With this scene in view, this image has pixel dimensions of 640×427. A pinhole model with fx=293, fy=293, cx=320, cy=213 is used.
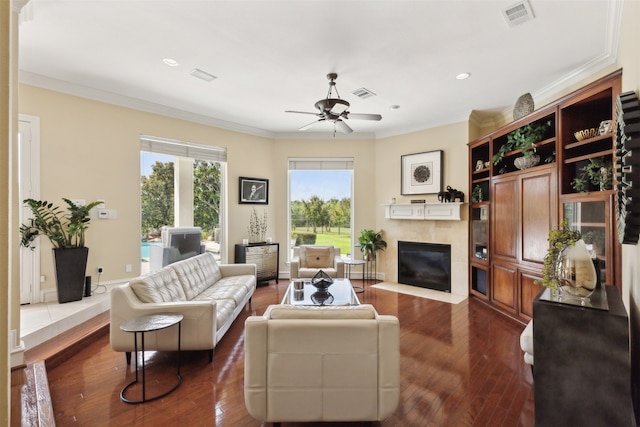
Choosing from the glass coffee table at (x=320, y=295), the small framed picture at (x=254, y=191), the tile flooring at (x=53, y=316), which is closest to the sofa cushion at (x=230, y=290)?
the glass coffee table at (x=320, y=295)

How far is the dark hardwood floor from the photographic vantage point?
6.77 ft

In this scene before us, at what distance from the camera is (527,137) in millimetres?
3717

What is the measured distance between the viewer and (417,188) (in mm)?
5727

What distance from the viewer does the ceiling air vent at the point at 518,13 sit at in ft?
8.01

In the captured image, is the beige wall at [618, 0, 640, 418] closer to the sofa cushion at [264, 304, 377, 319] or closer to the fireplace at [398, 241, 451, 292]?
the sofa cushion at [264, 304, 377, 319]

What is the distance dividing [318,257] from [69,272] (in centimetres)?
366

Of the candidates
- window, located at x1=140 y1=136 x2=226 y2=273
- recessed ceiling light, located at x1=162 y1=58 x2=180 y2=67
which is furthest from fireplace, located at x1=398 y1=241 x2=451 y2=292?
recessed ceiling light, located at x1=162 y1=58 x2=180 y2=67

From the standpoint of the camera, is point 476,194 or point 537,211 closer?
point 537,211

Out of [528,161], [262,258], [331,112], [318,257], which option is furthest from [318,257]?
[528,161]

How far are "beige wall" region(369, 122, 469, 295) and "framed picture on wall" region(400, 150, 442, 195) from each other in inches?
3.7

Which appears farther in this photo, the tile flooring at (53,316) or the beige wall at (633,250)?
the tile flooring at (53,316)

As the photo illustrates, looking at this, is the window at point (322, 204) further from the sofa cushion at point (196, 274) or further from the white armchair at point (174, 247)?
the sofa cushion at point (196, 274)

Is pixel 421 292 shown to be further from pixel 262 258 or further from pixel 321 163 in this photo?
pixel 321 163

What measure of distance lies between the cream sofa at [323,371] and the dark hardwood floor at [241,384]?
26 centimetres
